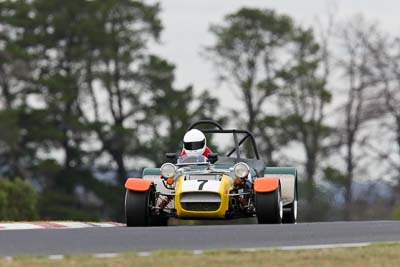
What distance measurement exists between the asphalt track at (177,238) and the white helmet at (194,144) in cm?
333

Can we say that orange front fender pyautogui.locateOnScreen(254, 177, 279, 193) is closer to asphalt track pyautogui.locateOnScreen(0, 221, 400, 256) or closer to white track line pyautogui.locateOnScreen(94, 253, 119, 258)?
asphalt track pyautogui.locateOnScreen(0, 221, 400, 256)

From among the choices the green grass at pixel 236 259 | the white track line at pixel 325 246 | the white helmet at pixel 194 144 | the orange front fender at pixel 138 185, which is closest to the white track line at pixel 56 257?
the green grass at pixel 236 259

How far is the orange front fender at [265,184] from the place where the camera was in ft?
63.1

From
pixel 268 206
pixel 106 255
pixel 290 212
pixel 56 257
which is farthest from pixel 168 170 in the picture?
pixel 56 257

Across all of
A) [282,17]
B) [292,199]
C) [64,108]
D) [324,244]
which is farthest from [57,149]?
[324,244]

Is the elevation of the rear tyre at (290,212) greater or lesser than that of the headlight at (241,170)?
lesser

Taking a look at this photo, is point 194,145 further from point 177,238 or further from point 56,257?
point 56,257

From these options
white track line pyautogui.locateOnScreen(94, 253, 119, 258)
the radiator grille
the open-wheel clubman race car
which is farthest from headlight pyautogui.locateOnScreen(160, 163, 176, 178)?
white track line pyautogui.locateOnScreen(94, 253, 119, 258)

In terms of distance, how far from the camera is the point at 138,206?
1950 centimetres

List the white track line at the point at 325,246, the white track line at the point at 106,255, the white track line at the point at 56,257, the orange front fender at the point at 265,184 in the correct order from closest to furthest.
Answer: the white track line at the point at 56,257, the white track line at the point at 106,255, the white track line at the point at 325,246, the orange front fender at the point at 265,184

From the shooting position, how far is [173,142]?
65.7 m

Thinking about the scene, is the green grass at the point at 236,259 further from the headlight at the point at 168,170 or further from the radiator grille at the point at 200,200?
the headlight at the point at 168,170

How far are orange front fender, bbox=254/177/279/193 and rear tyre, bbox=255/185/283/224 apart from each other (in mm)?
86

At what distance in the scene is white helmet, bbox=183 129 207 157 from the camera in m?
20.5
